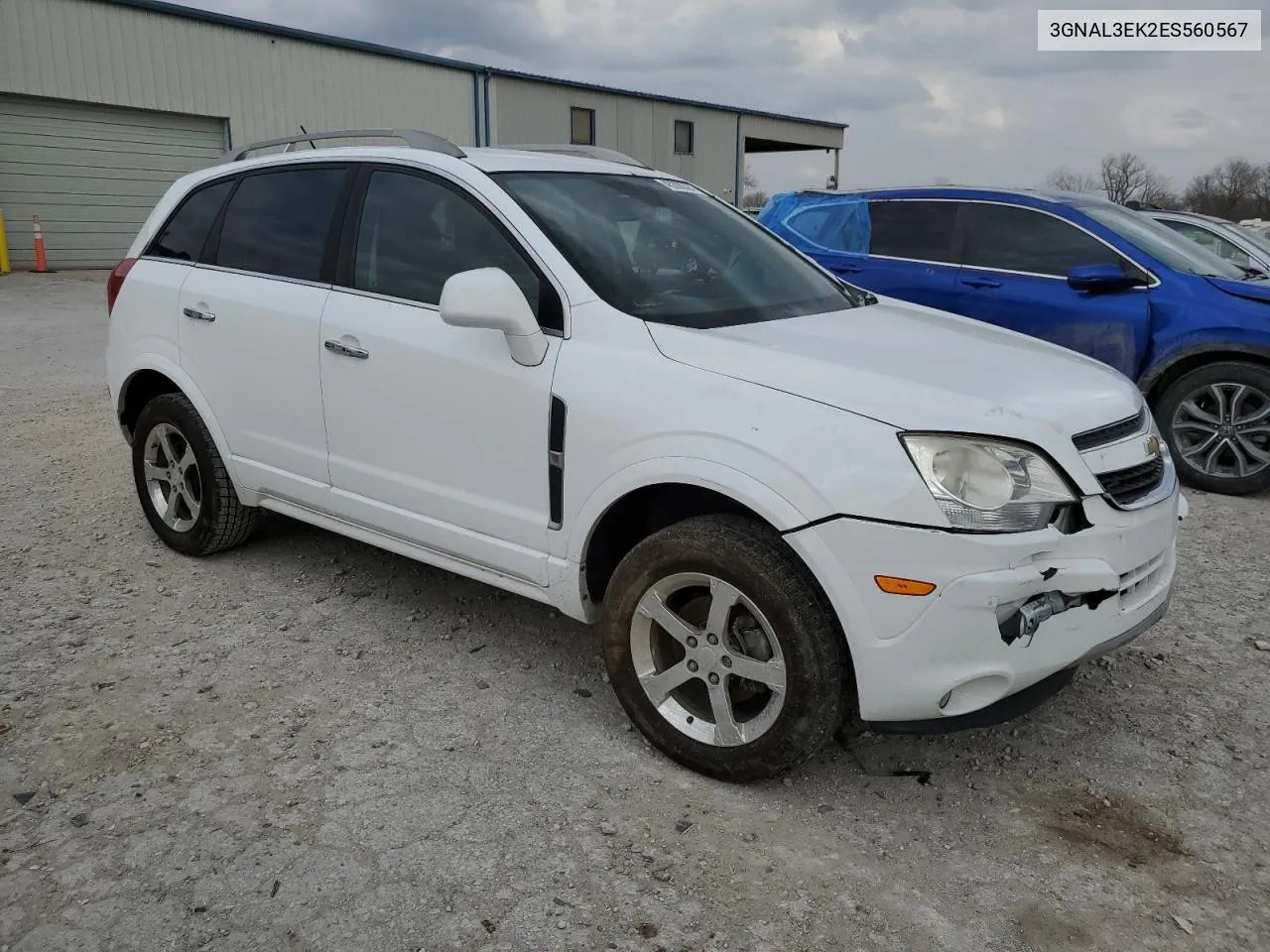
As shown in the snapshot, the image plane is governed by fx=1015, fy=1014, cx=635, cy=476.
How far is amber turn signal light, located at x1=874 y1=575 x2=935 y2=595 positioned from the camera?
8.27ft

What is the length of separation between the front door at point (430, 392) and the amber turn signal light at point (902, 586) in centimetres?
112

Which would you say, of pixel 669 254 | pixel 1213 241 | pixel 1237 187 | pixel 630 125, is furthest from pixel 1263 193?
pixel 669 254

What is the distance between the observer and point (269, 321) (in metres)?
3.97

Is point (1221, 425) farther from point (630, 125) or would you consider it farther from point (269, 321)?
point (630, 125)

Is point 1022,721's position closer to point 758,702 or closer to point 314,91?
point 758,702

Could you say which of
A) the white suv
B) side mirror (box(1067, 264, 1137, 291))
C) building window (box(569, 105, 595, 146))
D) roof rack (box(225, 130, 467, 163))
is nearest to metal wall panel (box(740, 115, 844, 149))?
building window (box(569, 105, 595, 146))

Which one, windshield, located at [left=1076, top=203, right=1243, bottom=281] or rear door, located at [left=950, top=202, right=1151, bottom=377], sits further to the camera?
windshield, located at [left=1076, top=203, right=1243, bottom=281]

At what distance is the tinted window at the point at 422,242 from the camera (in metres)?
3.38

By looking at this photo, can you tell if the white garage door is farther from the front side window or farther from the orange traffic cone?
the front side window

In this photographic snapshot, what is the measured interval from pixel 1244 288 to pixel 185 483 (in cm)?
599

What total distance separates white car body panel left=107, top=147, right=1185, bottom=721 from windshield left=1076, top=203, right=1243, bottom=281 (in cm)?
330

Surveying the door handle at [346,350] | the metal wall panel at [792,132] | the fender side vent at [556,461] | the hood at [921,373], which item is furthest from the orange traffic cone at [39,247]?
the metal wall panel at [792,132]

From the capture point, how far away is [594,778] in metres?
2.98

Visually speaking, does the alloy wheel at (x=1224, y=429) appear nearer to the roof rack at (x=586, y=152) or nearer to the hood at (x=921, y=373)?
the hood at (x=921, y=373)
